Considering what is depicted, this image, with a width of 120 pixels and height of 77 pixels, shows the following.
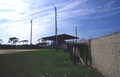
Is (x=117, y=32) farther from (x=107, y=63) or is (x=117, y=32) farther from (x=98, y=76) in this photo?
(x=98, y=76)

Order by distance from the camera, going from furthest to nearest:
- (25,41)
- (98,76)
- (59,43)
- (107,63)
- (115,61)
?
1. (25,41)
2. (59,43)
3. (98,76)
4. (107,63)
5. (115,61)

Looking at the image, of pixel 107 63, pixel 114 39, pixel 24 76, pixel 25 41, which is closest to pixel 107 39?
pixel 114 39

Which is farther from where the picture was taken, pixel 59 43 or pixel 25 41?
pixel 25 41

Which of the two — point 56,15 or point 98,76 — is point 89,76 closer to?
point 98,76

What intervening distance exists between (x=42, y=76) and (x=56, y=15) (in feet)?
89.2

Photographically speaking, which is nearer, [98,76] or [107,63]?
[107,63]

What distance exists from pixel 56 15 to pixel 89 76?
27317mm

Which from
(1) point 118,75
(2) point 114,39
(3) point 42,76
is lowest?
(3) point 42,76

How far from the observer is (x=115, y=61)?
4.38 meters

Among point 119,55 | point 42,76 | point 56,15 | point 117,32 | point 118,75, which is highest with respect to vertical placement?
point 56,15

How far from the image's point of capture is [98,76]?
18.9 feet

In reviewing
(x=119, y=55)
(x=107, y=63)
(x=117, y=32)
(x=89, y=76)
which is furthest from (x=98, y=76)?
(x=117, y=32)

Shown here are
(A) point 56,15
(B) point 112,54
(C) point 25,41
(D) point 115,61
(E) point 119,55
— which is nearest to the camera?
(E) point 119,55

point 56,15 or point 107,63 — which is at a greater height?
point 56,15
